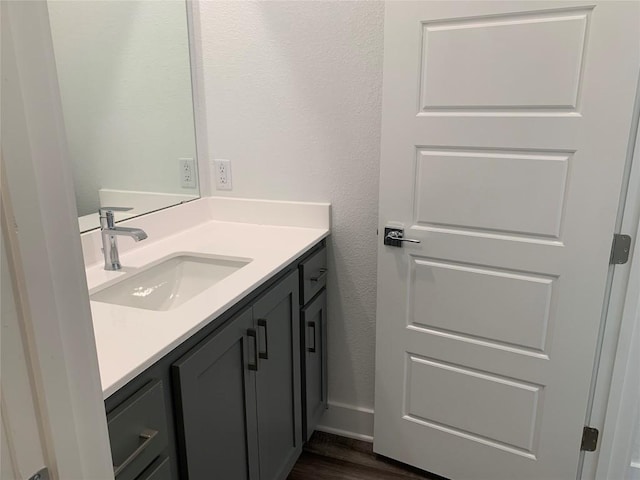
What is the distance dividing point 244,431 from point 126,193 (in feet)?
3.18

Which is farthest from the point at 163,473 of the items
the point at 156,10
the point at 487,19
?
the point at 156,10

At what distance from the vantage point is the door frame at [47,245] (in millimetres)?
429

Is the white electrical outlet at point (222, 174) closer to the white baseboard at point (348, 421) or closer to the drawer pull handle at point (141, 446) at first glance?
the white baseboard at point (348, 421)

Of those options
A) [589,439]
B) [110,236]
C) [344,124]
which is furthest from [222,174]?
[589,439]

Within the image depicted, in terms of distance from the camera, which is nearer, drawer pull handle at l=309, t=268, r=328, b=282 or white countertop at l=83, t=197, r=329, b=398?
white countertop at l=83, t=197, r=329, b=398

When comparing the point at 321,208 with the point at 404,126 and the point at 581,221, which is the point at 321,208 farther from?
the point at 581,221

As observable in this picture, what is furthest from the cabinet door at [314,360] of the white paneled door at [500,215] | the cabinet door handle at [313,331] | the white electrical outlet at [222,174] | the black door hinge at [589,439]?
the black door hinge at [589,439]

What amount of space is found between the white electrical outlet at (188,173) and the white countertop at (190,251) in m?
0.09

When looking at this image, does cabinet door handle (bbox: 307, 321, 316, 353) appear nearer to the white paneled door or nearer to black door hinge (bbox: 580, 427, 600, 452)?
the white paneled door

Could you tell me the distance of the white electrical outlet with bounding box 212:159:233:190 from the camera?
207cm

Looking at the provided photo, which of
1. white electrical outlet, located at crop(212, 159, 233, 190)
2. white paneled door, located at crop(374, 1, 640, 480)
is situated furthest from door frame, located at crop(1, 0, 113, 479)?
white electrical outlet, located at crop(212, 159, 233, 190)

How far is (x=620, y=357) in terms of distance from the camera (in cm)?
156

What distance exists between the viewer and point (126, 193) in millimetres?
1755

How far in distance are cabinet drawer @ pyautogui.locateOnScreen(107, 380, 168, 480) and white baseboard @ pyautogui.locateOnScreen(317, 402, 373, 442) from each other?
1264 millimetres
